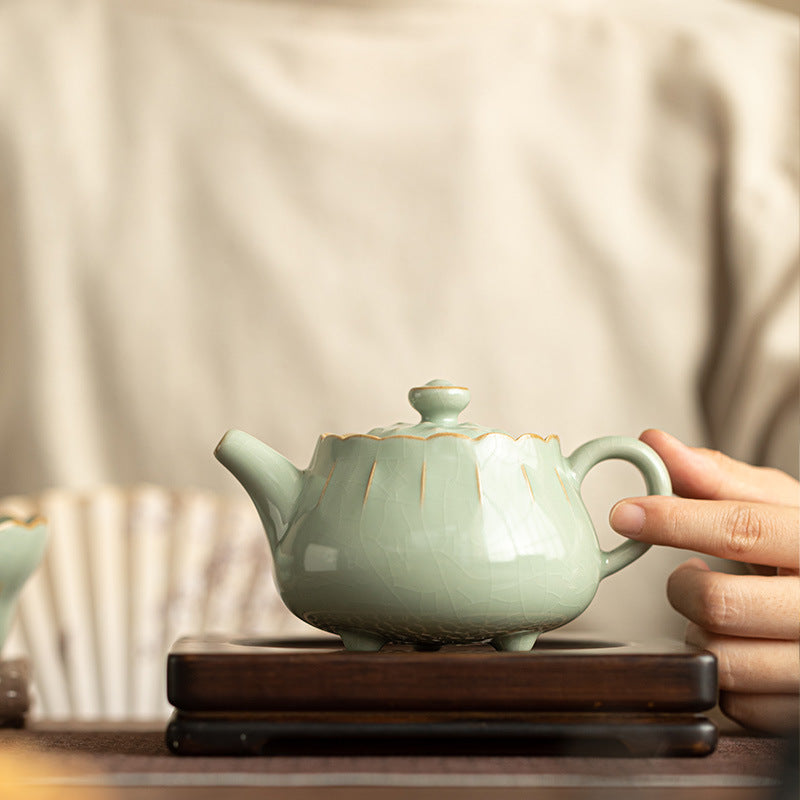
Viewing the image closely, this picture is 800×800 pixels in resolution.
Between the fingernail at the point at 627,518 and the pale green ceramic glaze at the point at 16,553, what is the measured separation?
0.96 ft

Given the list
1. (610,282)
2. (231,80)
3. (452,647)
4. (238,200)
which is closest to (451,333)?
(610,282)

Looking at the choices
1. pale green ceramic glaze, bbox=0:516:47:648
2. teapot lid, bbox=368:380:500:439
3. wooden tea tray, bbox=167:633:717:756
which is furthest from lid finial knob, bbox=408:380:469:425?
pale green ceramic glaze, bbox=0:516:47:648

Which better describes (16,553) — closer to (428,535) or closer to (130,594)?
(428,535)

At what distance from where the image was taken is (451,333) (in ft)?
3.20

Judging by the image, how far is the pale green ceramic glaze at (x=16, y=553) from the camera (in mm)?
467

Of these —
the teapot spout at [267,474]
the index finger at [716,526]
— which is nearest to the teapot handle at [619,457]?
the index finger at [716,526]

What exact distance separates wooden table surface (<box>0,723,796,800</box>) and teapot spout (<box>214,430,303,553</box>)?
0.33 ft

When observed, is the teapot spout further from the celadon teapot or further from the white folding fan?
the white folding fan

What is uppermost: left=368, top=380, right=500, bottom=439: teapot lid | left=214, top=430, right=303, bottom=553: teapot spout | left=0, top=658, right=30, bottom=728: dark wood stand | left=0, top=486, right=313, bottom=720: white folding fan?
left=368, top=380, right=500, bottom=439: teapot lid

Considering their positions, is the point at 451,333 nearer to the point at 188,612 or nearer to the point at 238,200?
the point at 238,200

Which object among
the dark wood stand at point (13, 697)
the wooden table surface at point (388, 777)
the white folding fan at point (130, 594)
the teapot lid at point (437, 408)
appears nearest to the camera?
the wooden table surface at point (388, 777)

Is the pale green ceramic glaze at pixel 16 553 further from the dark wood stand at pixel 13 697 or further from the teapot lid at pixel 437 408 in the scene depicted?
the teapot lid at pixel 437 408

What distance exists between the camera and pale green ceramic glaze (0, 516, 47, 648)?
1.53ft

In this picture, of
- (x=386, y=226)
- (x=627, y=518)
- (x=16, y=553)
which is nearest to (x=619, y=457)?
(x=627, y=518)
